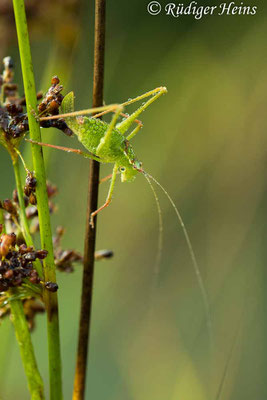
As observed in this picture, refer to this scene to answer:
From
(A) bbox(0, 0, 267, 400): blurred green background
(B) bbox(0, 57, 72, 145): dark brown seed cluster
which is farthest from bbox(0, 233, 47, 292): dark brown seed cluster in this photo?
(A) bbox(0, 0, 267, 400): blurred green background

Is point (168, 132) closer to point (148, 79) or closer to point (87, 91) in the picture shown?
point (148, 79)

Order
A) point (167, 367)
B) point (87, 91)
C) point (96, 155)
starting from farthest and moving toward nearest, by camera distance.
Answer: point (87, 91), point (167, 367), point (96, 155)

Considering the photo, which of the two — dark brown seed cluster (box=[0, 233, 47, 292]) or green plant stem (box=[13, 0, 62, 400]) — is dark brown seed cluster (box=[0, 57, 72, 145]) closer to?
green plant stem (box=[13, 0, 62, 400])

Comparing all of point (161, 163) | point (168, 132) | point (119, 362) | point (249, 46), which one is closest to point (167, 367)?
point (119, 362)

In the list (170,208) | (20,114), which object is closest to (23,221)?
(20,114)

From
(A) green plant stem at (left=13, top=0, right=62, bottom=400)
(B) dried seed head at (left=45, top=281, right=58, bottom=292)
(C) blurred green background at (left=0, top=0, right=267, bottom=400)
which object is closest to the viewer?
(A) green plant stem at (left=13, top=0, right=62, bottom=400)

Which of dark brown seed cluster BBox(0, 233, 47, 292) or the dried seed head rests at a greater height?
dark brown seed cluster BBox(0, 233, 47, 292)

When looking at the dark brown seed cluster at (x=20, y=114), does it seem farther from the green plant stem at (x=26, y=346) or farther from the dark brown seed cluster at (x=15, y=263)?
the green plant stem at (x=26, y=346)
